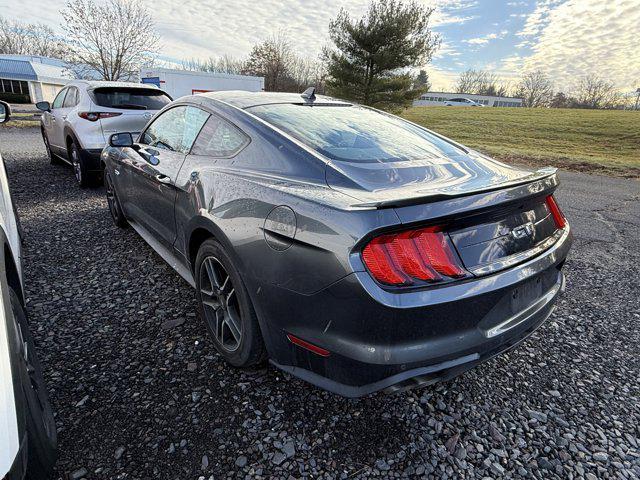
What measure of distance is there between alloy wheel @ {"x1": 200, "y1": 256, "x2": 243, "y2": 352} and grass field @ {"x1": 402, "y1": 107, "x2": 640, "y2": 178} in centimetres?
1302

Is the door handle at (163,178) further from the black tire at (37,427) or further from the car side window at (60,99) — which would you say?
the car side window at (60,99)

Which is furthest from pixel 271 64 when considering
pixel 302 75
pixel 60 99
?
pixel 60 99

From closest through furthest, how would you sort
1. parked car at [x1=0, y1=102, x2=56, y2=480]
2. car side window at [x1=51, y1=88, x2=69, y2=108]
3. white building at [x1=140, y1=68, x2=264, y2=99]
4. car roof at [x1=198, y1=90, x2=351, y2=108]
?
parked car at [x1=0, y1=102, x2=56, y2=480] < car roof at [x1=198, y1=90, x2=351, y2=108] < car side window at [x1=51, y1=88, x2=69, y2=108] < white building at [x1=140, y1=68, x2=264, y2=99]

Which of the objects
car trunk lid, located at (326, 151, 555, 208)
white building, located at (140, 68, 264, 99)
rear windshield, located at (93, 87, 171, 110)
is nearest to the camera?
car trunk lid, located at (326, 151, 555, 208)

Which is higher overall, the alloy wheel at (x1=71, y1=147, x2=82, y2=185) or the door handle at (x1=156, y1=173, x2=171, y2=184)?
the door handle at (x1=156, y1=173, x2=171, y2=184)

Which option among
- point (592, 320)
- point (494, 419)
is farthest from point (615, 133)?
point (494, 419)

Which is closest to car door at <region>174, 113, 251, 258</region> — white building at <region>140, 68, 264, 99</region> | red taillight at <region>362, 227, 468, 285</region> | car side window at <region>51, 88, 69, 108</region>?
red taillight at <region>362, 227, 468, 285</region>

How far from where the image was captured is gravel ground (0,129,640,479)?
1773 millimetres

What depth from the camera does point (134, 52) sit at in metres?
21.5

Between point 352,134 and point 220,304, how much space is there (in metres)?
1.35

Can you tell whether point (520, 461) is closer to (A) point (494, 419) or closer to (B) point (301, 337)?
(A) point (494, 419)

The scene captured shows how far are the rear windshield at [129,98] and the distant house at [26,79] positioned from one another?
4572 cm

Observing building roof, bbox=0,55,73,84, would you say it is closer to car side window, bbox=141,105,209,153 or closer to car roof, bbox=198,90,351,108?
car side window, bbox=141,105,209,153

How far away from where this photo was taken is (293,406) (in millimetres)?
2086
